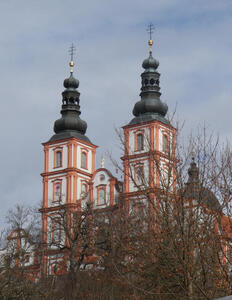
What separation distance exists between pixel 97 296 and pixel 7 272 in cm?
1334

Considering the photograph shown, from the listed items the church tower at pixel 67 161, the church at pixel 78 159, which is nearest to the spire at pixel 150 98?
the church at pixel 78 159

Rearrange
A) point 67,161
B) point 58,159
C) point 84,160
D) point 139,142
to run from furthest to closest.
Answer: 1. point 84,160
2. point 58,159
3. point 67,161
4. point 139,142

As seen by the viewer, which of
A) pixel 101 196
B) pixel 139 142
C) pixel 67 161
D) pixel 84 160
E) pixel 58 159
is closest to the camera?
pixel 139 142

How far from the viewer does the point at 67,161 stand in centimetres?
7869

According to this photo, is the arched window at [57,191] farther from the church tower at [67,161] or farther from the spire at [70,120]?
the spire at [70,120]

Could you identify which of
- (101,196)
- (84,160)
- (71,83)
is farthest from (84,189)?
(71,83)

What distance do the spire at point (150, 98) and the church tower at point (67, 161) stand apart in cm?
673

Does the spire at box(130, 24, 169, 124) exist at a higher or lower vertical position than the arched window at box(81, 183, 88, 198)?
higher

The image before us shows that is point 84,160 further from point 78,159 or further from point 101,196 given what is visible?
point 101,196

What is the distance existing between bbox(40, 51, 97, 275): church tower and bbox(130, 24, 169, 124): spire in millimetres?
6734

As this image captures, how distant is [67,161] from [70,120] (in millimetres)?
4111

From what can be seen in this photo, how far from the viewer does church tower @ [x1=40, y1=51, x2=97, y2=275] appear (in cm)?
7769

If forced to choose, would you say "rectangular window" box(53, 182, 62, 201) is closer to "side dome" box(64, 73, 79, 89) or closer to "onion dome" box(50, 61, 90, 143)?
"onion dome" box(50, 61, 90, 143)

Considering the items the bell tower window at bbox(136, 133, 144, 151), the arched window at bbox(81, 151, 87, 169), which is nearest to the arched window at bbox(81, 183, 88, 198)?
the arched window at bbox(81, 151, 87, 169)
